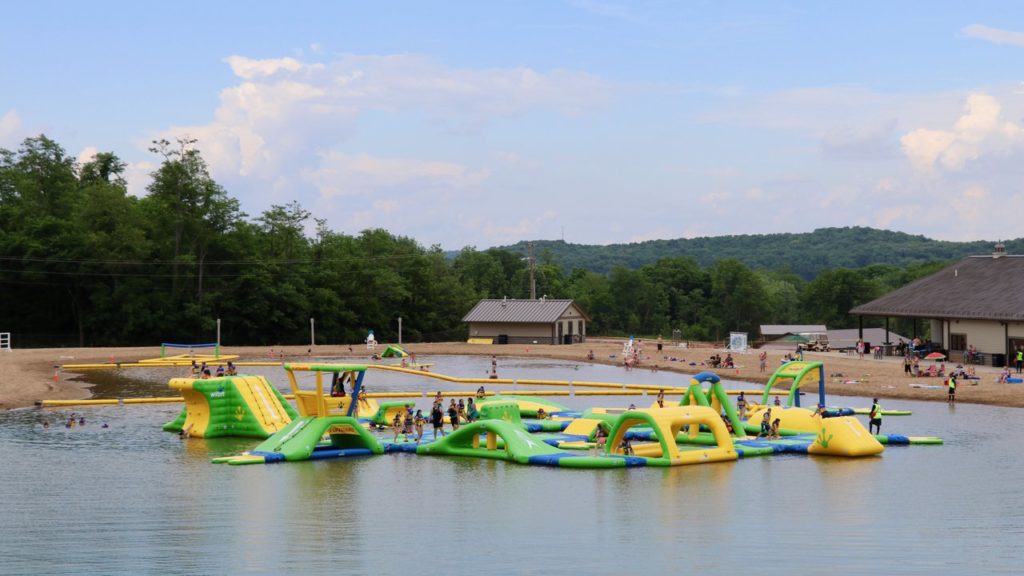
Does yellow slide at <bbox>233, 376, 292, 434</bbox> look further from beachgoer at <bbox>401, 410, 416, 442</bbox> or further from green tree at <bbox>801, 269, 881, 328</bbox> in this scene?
green tree at <bbox>801, 269, 881, 328</bbox>

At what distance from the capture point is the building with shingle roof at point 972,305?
61.9 meters

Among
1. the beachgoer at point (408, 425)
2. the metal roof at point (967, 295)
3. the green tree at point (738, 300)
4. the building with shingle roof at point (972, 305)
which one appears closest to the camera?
the beachgoer at point (408, 425)

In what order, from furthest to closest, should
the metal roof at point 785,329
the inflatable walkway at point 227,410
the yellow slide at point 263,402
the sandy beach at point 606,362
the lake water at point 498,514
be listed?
the metal roof at point 785,329
the sandy beach at point 606,362
the yellow slide at point 263,402
the inflatable walkway at point 227,410
the lake water at point 498,514

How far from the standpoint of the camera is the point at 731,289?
143 meters

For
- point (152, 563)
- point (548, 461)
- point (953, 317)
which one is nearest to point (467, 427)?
point (548, 461)

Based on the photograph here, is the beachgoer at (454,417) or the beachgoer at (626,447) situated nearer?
the beachgoer at (626,447)

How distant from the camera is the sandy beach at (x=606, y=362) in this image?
51.7 m

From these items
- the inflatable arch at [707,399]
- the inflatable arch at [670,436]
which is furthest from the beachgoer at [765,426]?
the inflatable arch at [670,436]

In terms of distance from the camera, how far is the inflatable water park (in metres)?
33.4

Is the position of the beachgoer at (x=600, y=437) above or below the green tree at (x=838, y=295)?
below

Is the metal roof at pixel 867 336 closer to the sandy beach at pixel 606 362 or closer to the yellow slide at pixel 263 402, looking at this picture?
the sandy beach at pixel 606 362

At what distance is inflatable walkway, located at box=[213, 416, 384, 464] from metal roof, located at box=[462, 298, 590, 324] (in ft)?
206

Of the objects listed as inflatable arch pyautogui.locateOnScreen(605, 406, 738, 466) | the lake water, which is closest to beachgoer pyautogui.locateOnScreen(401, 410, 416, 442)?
the lake water

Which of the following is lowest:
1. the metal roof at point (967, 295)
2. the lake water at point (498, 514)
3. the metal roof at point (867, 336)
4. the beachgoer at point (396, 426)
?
the lake water at point (498, 514)
